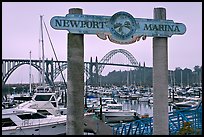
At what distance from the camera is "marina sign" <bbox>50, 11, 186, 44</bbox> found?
707 centimetres

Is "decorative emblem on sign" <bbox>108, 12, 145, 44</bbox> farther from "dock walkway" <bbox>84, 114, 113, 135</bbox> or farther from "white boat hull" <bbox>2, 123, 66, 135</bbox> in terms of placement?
"white boat hull" <bbox>2, 123, 66, 135</bbox>

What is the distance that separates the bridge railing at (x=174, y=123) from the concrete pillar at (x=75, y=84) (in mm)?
4854

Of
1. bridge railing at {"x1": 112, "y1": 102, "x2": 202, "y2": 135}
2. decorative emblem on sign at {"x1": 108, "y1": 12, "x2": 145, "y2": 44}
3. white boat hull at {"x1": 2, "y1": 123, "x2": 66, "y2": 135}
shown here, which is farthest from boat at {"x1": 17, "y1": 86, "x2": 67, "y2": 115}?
decorative emblem on sign at {"x1": 108, "y1": 12, "x2": 145, "y2": 44}

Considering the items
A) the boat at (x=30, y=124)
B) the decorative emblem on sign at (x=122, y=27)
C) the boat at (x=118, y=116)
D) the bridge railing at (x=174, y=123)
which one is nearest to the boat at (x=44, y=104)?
the boat at (x=30, y=124)

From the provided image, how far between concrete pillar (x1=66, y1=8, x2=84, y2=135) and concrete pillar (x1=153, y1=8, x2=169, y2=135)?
200 centimetres

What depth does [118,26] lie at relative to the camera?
7434 mm

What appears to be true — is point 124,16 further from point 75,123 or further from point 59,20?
point 75,123

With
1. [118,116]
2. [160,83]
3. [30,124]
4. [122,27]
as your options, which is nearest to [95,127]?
[30,124]

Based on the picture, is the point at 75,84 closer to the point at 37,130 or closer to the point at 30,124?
the point at 37,130

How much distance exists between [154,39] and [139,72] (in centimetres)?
9840

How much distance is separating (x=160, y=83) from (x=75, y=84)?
7.55 feet

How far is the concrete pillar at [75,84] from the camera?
23.1ft

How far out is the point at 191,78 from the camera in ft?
361

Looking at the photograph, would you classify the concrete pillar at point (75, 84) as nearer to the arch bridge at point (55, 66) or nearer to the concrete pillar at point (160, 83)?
the concrete pillar at point (160, 83)
